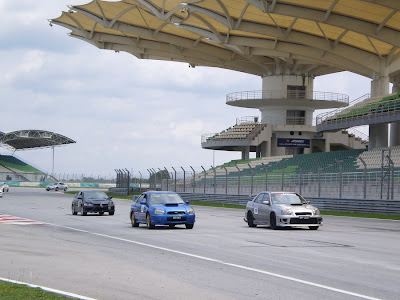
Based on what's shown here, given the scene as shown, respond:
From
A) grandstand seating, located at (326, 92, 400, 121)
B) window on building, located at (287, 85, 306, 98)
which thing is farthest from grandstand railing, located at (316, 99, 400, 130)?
window on building, located at (287, 85, 306, 98)

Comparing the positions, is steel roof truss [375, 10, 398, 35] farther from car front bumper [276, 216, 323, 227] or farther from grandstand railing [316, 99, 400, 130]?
car front bumper [276, 216, 323, 227]

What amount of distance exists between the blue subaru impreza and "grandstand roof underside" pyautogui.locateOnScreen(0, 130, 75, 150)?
94.7 meters

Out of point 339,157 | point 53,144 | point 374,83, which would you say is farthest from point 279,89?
point 53,144

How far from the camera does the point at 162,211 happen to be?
73.0 feet

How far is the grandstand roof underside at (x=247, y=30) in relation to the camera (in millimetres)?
44250

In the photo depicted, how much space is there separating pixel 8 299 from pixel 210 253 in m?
6.74

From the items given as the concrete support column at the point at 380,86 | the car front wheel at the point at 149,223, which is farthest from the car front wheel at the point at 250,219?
the concrete support column at the point at 380,86

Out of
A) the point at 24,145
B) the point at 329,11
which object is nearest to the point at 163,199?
the point at 329,11

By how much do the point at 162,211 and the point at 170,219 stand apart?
364 mm

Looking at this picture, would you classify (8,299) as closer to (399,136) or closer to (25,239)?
(25,239)

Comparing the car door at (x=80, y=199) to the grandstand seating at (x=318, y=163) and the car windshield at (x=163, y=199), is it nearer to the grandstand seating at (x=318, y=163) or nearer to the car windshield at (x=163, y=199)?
the car windshield at (x=163, y=199)

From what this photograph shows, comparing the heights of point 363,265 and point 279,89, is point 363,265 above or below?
below

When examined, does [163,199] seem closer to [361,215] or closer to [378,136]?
[361,215]

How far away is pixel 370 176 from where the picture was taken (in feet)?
119
